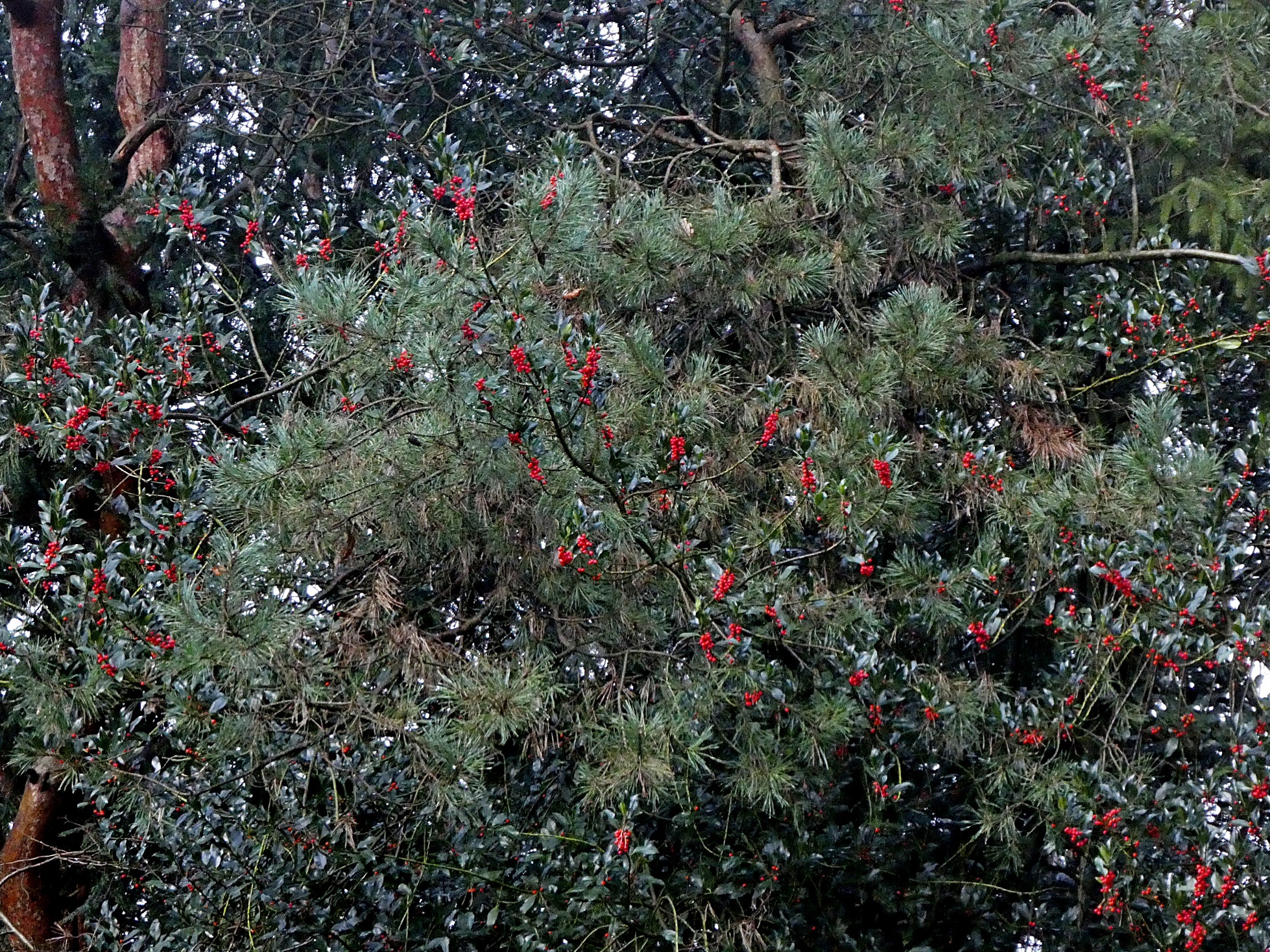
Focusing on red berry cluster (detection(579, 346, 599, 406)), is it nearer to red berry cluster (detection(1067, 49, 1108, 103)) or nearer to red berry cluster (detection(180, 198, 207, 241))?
red berry cluster (detection(180, 198, 207, 241))

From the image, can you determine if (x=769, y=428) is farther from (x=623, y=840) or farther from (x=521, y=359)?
(x=623, y=840)

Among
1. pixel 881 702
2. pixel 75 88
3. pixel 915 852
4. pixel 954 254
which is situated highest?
pixel 75 88

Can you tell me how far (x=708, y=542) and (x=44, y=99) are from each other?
3.11 m

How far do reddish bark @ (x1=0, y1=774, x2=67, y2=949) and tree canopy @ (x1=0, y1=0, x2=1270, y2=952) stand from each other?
0.06ft

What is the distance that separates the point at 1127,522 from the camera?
3346 mm

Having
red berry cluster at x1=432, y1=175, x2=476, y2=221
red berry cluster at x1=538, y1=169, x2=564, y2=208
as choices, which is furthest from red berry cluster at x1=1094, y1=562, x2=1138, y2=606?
red berry cluster at x1=432, y1=175, x2=476, y2=221

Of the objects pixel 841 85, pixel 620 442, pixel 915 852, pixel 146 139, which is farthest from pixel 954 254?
pixel 146 139

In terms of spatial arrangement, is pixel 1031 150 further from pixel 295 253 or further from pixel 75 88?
pixel 75 88

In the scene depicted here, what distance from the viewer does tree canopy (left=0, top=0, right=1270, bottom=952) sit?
3096 millimetres

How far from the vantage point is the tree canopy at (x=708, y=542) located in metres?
3.10

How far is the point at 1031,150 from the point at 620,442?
1901mm

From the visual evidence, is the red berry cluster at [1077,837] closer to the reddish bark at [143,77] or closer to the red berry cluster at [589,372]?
the red berry cluster at [589,372]

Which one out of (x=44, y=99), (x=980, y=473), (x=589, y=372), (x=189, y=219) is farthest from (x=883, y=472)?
(x=44, y=99)

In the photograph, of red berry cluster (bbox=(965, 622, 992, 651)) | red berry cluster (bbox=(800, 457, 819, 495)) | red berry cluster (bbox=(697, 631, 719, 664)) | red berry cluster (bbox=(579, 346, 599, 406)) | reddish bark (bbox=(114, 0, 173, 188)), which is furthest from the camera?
reddish bark (bbox=(114, 0, 173, 188))
